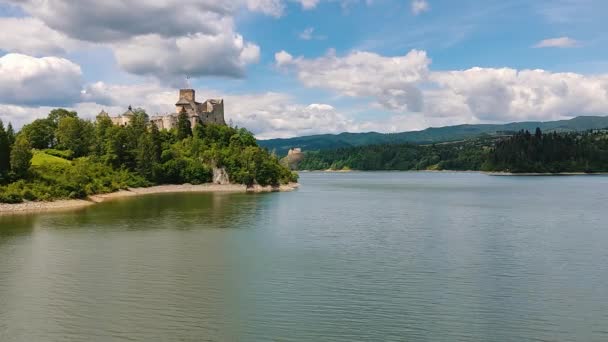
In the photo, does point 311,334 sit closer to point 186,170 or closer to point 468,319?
point 468,319

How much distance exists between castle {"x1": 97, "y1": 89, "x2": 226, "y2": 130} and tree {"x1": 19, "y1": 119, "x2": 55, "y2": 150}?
11.2 m

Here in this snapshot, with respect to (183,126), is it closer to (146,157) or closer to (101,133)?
(146,157)

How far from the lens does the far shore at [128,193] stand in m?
50.0

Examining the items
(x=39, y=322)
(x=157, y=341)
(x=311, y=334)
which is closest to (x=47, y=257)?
(x=39, y=322)

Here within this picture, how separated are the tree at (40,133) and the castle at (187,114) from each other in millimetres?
11192

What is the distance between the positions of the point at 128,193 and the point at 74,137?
15.3 meters

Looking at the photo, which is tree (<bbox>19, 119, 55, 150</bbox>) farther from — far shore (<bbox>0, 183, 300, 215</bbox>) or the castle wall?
far shore (<bbox>0, 183, 300, 215</bbox>)

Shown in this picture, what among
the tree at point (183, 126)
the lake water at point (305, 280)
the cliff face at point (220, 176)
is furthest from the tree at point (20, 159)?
the tree at point (183, 126)

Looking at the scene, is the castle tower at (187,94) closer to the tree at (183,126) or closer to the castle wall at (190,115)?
the castle wall at (190,115)

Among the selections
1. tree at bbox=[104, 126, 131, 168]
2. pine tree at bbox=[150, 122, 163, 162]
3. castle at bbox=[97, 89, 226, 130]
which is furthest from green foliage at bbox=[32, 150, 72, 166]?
castle at bbox=[97, 89, 226, 130]

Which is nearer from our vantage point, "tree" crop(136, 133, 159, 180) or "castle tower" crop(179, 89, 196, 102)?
"tree" crop(136, 133, 159, 180)

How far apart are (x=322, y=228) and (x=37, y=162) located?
44705mm

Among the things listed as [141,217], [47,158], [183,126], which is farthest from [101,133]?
[141,217]

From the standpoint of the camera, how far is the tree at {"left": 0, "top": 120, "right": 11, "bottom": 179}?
2056 inches
